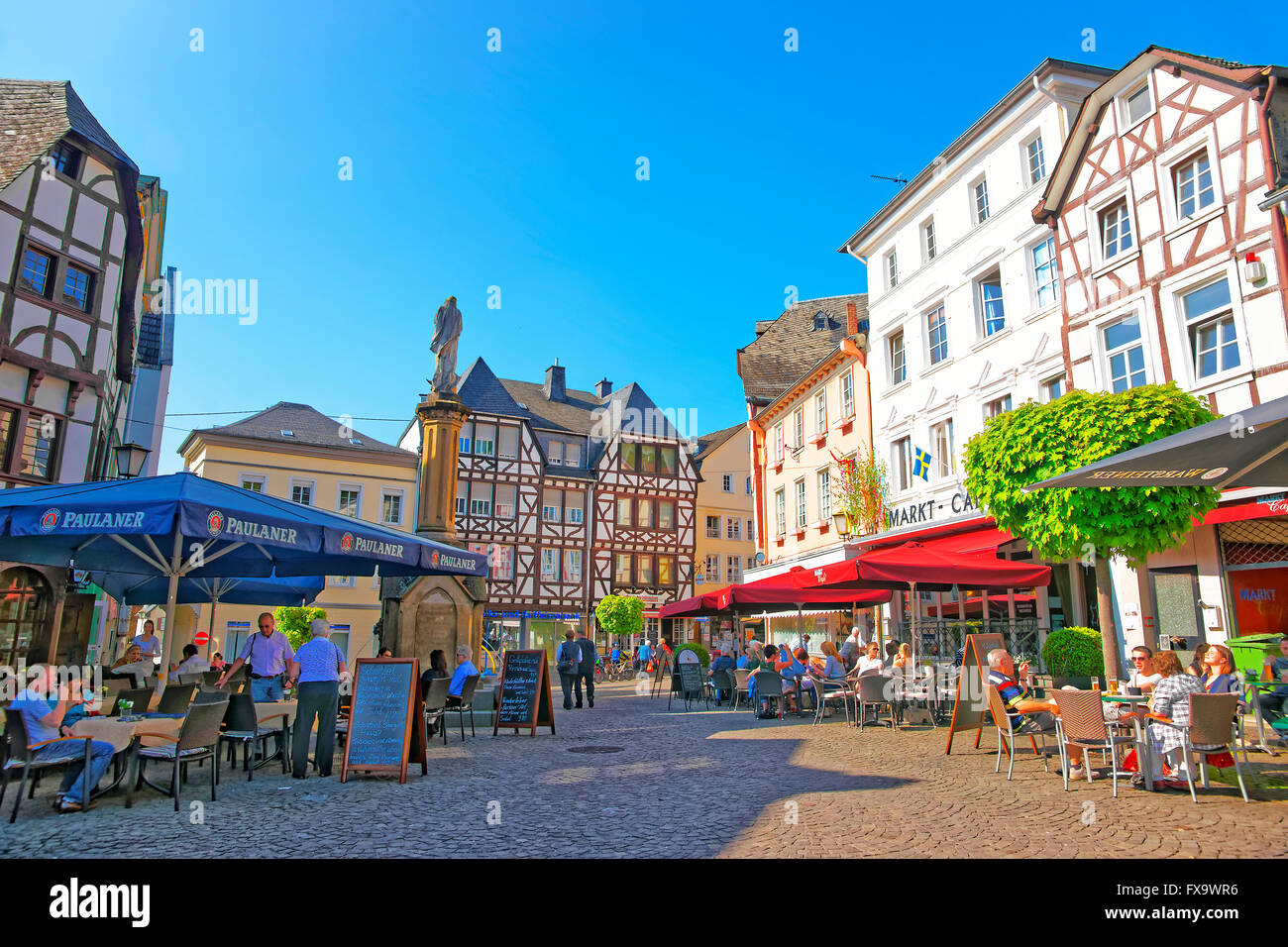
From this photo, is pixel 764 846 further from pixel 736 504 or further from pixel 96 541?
pixel 736 504

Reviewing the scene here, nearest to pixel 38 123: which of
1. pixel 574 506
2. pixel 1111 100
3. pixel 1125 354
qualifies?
pixel 1111 100

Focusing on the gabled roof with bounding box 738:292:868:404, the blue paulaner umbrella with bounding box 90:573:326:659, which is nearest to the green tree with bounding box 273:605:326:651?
the blue paulaner umbrella with bounding box 90:573:326:659

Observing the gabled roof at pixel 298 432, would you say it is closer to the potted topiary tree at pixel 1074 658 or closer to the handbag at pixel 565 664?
the handbag at pixel 565 664

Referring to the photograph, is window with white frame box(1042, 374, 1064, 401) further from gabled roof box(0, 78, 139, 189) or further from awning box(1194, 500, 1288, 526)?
gabled roof box(0, 78, 139, 189)

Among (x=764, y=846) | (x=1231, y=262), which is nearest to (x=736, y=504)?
(x=1231, y=262)

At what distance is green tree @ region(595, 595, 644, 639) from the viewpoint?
120 feet

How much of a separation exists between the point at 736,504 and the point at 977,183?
26.6m

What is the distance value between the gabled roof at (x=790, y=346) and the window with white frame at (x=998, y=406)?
1309cm

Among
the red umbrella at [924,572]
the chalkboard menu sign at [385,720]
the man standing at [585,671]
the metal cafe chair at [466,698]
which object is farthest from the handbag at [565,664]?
the chalkboard menu sign at [385,720]

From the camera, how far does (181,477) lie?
8031 mm

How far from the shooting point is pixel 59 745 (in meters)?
6.71

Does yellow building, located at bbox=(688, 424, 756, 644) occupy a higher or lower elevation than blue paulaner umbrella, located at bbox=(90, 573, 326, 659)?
higher

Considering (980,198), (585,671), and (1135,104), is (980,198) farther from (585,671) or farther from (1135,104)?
(585,671)

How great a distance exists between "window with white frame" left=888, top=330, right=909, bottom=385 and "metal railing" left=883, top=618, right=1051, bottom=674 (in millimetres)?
6658
